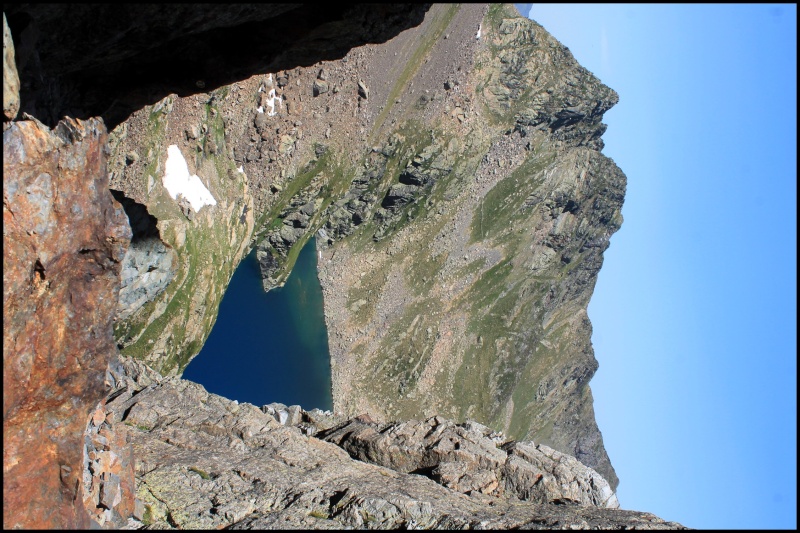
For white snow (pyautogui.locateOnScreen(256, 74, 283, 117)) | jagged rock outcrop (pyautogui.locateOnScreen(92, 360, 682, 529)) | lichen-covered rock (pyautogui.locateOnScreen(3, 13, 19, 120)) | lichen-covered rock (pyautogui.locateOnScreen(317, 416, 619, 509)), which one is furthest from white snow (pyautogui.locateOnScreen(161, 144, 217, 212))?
lichen-covered rock (pyautogui.locateOnScreen(3, 13, 19, 120))

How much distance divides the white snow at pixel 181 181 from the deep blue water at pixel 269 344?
17.8m

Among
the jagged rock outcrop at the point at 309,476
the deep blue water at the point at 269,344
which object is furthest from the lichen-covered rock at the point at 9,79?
the deep blue water at the point at 269,344

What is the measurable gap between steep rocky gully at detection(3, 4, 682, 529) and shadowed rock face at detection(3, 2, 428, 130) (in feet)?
0.22

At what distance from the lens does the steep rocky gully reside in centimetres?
1267

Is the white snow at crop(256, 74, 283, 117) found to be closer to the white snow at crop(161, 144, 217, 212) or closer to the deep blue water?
A: the white snow at crop(161, 144, 217, 212)

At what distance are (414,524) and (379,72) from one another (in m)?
52.1

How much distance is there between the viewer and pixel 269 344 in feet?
207

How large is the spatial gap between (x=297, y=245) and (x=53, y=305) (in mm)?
49024

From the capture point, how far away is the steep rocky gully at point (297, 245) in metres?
12.7

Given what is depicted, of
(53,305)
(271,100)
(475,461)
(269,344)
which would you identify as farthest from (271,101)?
(53,305)

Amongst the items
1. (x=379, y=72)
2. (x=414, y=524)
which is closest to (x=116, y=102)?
(x=414, y=524)

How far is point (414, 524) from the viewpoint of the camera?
15766 millimetres

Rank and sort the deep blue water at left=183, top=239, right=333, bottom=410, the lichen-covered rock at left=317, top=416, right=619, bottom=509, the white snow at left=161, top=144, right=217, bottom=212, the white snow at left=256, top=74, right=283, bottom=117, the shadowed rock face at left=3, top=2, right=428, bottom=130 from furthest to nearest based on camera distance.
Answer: the deep blue water at left=183, top=239, right=333, bottom=410, the white snow at left=256, top=74, right=283, bottom=117, the white snow at left=161, top=144, right=217, bottom=212, the lichen-covered rock at left=317, top=416, right=619, bottom=509, the shadowed rock face at left=3, top=2, right=428, bottom=130

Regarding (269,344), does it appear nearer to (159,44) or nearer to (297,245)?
(297,245)
